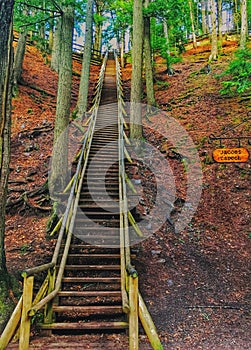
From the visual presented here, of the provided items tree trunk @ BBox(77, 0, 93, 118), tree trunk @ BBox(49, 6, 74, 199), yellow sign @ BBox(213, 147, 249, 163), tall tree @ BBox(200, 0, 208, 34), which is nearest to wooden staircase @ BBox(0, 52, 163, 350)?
tree trunk @ BBox(49, 6, 74, 199)

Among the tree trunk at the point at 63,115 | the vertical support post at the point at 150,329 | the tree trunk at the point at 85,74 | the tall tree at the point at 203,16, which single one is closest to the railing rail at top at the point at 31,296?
the vertical support post at the point at 150,329

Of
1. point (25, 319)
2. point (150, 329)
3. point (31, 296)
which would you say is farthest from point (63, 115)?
point (150, 329)

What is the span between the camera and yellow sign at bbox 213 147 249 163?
27.2 ft

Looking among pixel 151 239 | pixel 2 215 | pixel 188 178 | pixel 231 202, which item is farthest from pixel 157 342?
pixel 188 178

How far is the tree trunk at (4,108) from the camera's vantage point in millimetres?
4145

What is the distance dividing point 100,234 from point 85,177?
2.59 metres

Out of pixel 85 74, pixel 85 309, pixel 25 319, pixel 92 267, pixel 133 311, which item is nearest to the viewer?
pixel 25 319

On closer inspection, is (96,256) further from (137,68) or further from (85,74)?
(85,74)

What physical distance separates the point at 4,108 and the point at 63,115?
4086 millimetres

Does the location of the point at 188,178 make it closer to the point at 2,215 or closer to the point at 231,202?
the point at 231,202

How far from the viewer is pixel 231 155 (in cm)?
847

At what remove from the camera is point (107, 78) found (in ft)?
74.9

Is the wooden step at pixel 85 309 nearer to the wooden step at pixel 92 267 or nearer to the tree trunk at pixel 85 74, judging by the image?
the wooden step at pixel 92 267

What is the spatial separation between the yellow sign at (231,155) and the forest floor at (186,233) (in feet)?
4.88
